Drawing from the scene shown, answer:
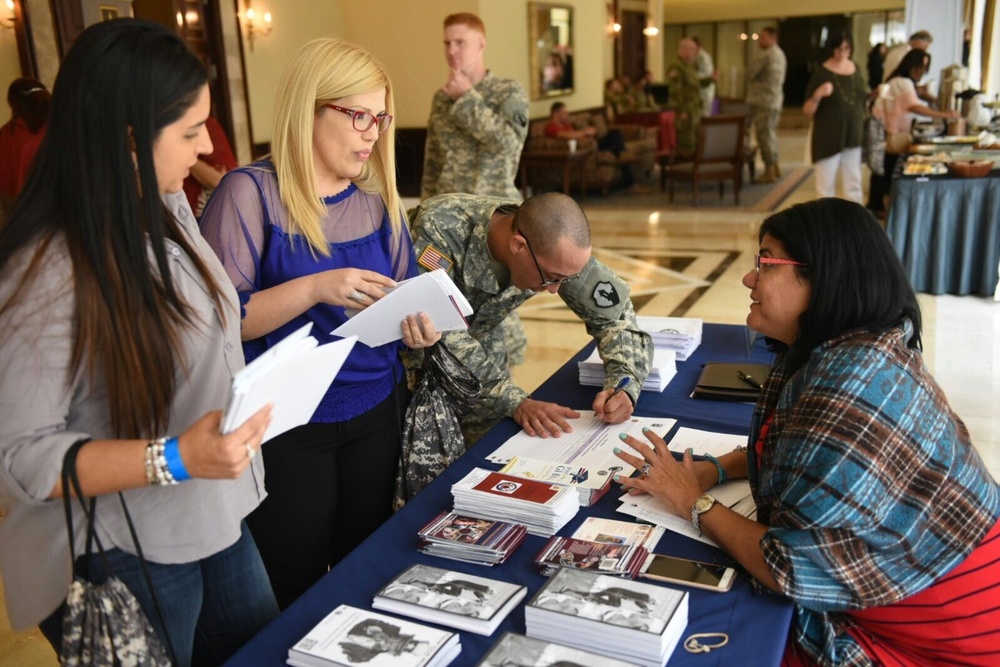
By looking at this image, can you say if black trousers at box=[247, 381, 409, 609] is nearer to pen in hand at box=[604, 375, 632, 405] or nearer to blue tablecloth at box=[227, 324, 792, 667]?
blue tablecloth at box=[227, 324, 792, 667]

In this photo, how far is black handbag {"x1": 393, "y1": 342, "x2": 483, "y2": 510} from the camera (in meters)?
2.08

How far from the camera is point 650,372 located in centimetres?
236

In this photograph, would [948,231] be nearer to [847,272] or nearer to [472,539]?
[847,272]

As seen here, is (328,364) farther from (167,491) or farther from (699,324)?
(699,324)

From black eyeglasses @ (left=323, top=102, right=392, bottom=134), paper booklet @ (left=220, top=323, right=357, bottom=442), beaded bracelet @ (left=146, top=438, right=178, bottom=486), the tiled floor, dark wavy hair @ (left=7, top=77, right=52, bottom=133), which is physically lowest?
the tiled floor

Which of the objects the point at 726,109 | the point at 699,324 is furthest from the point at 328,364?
the point at 726,109

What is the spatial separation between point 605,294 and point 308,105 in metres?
0.98

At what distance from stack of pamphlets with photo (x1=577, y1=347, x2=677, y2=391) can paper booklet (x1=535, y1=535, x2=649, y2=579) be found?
88 cm

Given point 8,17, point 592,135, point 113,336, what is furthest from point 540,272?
point 592,135

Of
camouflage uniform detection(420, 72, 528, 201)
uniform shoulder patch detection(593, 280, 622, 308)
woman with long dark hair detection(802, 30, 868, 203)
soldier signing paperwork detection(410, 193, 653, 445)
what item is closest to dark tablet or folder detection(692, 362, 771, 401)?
soldier signing paperwork detection(410, 193, 653, 445)

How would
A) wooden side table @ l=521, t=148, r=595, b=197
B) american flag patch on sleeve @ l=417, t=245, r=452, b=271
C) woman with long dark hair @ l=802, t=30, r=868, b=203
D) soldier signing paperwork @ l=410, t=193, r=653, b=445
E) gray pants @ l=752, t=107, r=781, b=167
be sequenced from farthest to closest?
gray pants @ l=752, t=107, r=781, b=167, wooden side table @ l=521, t=148, r=595, b=197, woman with long dark hair @ l=802, t=30, r=868, b=203, american flag patch on sleeve @ l=417, t=245, r=452, b=271, soldier signing paperwork @ l=410, t=193, r=653, b=445

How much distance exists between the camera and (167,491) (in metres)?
1.19

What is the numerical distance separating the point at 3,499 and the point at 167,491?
21cm

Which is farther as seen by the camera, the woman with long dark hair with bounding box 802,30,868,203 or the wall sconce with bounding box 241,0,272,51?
the wall sconce with bounding box 241,0,272,51
